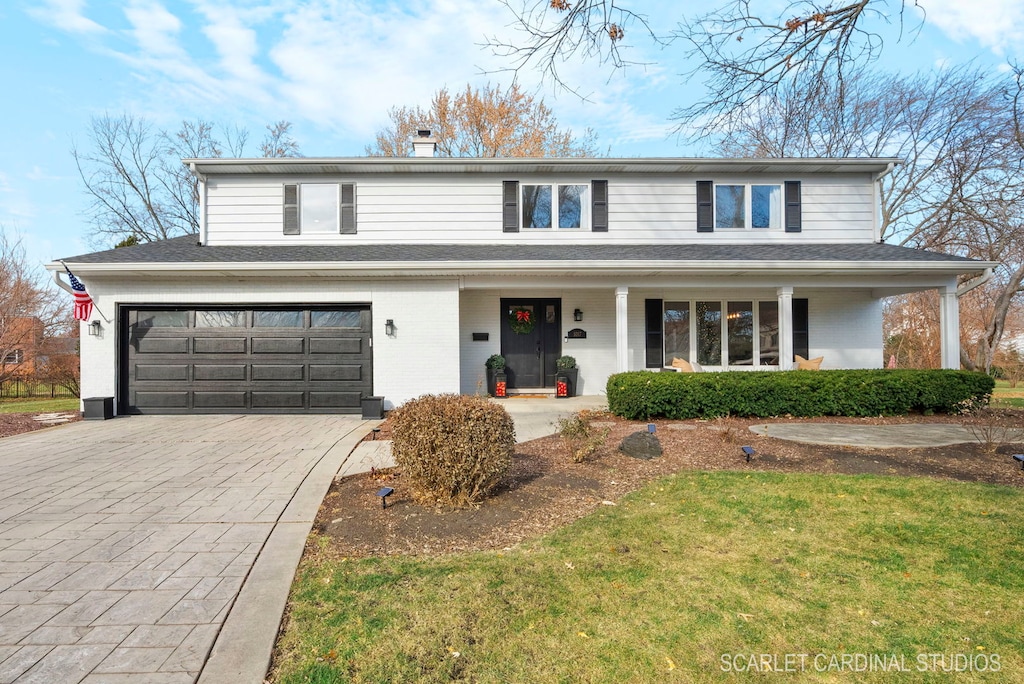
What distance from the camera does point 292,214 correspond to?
11375 millimetres

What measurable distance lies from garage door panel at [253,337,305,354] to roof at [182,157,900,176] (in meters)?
4.24

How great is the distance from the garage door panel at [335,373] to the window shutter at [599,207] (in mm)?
6371

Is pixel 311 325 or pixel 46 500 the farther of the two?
pixel 311 325

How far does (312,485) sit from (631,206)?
9.64 metres

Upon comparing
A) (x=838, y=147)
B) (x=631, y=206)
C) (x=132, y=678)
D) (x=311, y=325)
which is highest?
(x=838, y=147)

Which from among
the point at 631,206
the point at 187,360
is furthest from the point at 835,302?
the point at 187,360

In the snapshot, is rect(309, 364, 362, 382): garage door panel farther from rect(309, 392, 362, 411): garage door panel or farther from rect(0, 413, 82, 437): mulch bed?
rect(0, 413, 82, 437): mulch bed

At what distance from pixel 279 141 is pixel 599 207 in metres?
19.9

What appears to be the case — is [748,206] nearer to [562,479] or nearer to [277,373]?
[562,479]

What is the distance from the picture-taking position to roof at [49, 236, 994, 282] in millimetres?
9258

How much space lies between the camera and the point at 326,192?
1145cm

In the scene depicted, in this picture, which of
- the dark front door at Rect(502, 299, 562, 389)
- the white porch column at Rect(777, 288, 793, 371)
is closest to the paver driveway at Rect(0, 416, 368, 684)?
the dark front door at Rect(502, 299, 562, 389)

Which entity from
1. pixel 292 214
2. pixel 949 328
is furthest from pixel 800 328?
pixel 292 214

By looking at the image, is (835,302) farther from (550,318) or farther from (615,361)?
(550,318)
